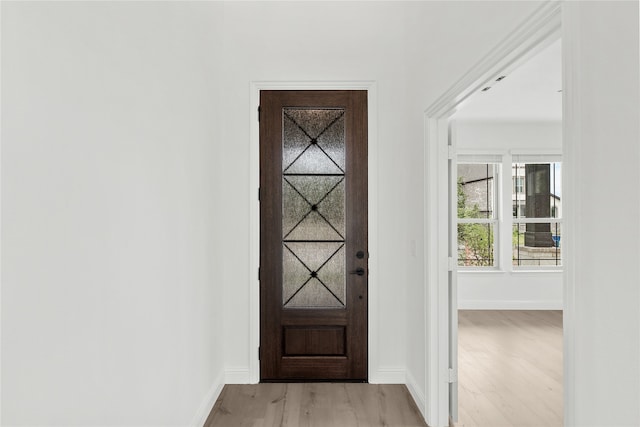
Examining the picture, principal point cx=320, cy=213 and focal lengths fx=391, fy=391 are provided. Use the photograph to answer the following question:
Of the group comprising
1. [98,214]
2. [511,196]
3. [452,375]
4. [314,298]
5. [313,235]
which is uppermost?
[511,196]

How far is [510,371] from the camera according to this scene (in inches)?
131

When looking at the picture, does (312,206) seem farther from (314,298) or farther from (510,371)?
(510,371)

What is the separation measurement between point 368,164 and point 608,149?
208cm

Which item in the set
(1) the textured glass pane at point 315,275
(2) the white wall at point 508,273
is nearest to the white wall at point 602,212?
(1) the textured glass pane at point 315,275

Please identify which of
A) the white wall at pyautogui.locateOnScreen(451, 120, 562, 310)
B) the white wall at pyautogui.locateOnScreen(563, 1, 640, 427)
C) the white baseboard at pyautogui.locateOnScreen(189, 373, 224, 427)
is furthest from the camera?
the white wall at pyautogui.locateOnScreen(451, 120, 562, 310)

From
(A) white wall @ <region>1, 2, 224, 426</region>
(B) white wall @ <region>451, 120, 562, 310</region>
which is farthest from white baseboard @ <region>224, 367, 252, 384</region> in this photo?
(B) white wall @ <region>451, 120, 562, 310</region>

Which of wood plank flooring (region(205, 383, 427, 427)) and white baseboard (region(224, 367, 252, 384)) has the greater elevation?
white baseboard (region(224, 367, 252, 384))

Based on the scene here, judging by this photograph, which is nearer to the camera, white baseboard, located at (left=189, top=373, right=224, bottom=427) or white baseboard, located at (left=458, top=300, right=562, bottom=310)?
white baseboard, located at (left=189, top=373, right=224, bottom=427)

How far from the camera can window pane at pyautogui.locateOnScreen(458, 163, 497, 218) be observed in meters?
5.90

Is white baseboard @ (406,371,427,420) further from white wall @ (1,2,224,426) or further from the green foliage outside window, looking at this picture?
the green foliage outside window

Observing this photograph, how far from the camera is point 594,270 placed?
42.3 inches

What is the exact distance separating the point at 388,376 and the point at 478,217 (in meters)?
3.67

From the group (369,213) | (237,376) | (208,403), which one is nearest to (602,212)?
(369,213)

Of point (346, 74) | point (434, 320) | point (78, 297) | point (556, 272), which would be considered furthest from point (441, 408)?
point (556, 272)
